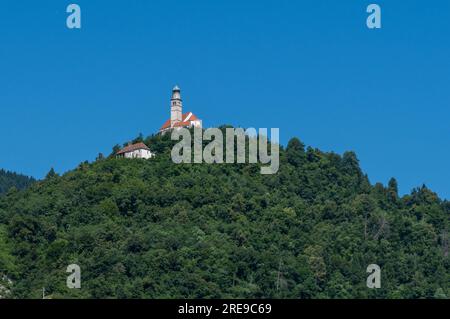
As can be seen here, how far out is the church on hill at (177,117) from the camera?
11669 centimetres

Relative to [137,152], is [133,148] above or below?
above

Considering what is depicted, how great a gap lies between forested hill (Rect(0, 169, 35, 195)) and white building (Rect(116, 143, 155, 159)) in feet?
215

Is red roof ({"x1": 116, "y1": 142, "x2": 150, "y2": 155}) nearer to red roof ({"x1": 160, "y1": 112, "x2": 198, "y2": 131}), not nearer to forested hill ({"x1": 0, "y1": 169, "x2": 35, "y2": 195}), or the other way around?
red roof ({"x1": 160, "y1": 112, "x2": 198, "y2": 131})

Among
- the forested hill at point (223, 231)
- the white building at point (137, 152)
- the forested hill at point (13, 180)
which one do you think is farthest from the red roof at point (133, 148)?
the forested hill at point (13, 180)

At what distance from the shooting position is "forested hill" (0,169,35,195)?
17825cm

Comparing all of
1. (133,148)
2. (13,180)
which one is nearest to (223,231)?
(133,148)

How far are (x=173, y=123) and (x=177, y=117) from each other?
639mm

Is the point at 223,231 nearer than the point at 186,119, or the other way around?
the point at 223,231

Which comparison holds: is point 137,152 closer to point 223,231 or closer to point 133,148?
point 133,148

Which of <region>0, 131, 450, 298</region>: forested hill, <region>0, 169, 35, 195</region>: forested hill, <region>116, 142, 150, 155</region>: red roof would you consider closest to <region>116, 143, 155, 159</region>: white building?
<region>116, 142, 150, 155</region>: red roof

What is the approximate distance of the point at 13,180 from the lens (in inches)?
7156

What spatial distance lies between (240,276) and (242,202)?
46.3ft
